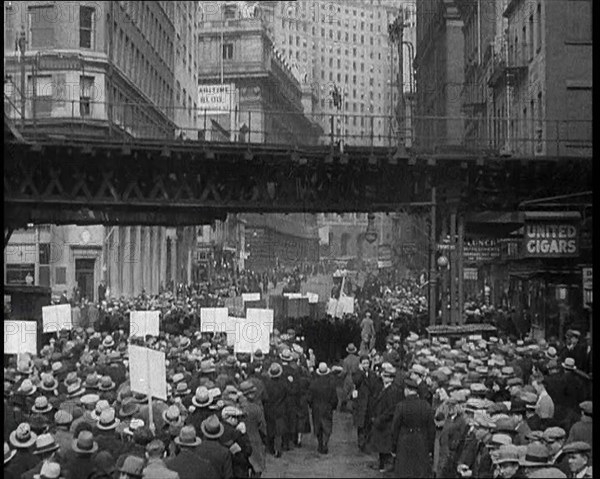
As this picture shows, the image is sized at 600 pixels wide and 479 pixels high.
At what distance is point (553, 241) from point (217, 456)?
7916 mm

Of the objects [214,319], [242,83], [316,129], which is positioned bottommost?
[214,319]

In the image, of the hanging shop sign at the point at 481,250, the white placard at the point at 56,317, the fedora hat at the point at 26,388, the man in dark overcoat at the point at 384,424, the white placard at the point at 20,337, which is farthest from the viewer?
the hanging shop sign at the point at 481,250

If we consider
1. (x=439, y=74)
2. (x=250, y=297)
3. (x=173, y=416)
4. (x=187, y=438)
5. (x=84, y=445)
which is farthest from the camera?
(x=439, y=74)

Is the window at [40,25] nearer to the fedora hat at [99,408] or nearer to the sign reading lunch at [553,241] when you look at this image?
the fedora hat at [99,408]

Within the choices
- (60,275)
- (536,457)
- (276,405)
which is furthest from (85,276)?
(536,457)

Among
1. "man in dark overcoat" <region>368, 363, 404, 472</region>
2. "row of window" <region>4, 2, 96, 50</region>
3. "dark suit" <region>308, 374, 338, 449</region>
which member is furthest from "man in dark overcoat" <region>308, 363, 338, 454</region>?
"row of window" <region>4, 2, 96, 50</region>

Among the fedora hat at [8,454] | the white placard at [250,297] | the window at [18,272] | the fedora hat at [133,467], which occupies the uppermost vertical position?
the window at [18,272]

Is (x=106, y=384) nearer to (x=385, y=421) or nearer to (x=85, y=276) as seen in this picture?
(x=85, y=276)

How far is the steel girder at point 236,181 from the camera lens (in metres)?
15.3

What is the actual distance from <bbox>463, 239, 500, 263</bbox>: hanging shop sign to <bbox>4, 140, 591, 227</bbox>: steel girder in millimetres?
1245

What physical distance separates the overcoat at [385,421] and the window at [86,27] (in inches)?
258

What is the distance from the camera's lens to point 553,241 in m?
14.5

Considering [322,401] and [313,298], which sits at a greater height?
[313,298]

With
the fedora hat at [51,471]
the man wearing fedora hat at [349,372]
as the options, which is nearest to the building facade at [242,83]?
the man wearing fedora hat at [349,372]
